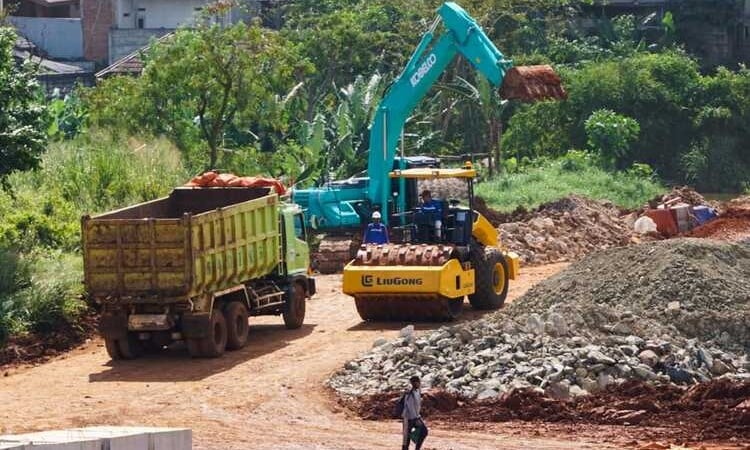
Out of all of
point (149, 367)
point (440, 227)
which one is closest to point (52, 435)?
point (149, 367)

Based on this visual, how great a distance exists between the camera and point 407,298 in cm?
2783

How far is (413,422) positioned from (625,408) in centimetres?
359

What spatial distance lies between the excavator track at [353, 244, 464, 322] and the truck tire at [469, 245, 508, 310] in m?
0.82

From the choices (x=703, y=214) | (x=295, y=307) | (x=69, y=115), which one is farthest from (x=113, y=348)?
(x=69, y=115)

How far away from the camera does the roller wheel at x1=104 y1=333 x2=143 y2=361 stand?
25.3 m

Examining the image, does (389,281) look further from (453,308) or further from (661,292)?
(661,292)

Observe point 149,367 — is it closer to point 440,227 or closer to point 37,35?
point 440,227

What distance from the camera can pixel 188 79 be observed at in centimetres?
3956

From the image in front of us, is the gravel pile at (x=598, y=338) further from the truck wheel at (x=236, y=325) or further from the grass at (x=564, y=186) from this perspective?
the grass at (x=564, y=186)

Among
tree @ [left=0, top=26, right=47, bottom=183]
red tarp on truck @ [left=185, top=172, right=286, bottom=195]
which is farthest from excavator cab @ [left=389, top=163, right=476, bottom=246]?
tree @ [left=0, top=26, right=47, bottom=183]

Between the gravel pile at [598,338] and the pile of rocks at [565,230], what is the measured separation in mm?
11204

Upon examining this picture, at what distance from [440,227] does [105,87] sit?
16.3m

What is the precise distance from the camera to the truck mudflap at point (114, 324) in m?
24.9

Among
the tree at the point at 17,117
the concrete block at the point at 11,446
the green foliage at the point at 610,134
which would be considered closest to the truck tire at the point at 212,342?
the tree at the point at 17,117
